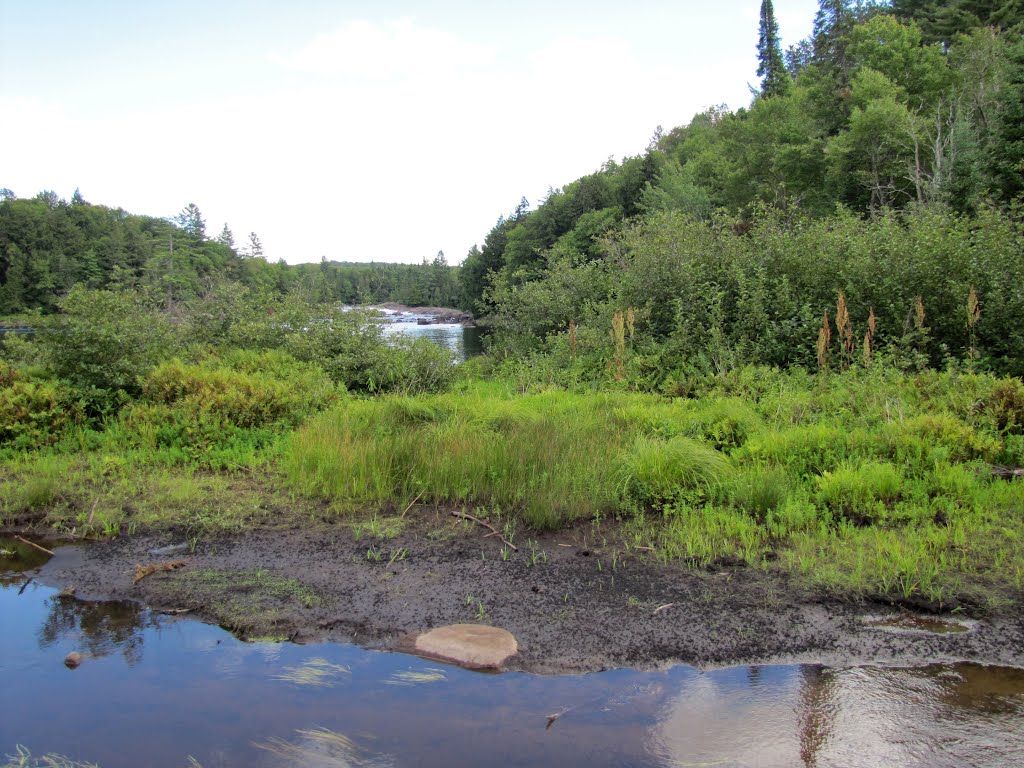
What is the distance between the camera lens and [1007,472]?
6.41 m

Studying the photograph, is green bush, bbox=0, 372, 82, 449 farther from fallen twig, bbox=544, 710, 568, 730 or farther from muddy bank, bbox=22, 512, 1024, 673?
fallen twig, bbox=544, 710, 568, 730

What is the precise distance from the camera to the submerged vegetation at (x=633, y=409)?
19.0 ft

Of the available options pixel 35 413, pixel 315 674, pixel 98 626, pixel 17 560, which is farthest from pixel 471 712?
pixel 35 413

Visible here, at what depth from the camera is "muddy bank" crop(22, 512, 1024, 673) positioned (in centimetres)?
414

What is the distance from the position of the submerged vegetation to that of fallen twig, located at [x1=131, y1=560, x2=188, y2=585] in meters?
0.63

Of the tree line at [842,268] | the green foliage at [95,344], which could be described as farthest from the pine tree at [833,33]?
the green foliage at [95,344]

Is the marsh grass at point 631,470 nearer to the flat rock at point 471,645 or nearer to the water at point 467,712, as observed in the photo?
the water at point 467,712

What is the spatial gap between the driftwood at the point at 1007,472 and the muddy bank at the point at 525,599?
2441 millimetres

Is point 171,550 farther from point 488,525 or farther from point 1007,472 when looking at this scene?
point 1007,472

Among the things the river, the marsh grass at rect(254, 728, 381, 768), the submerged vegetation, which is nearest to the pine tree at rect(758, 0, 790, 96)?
the river

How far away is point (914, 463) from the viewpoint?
6.41 m

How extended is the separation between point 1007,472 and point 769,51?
88.7 m

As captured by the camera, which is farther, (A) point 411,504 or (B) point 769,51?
(B) point 769,51

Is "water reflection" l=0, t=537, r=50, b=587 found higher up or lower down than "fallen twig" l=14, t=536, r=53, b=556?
lower down
